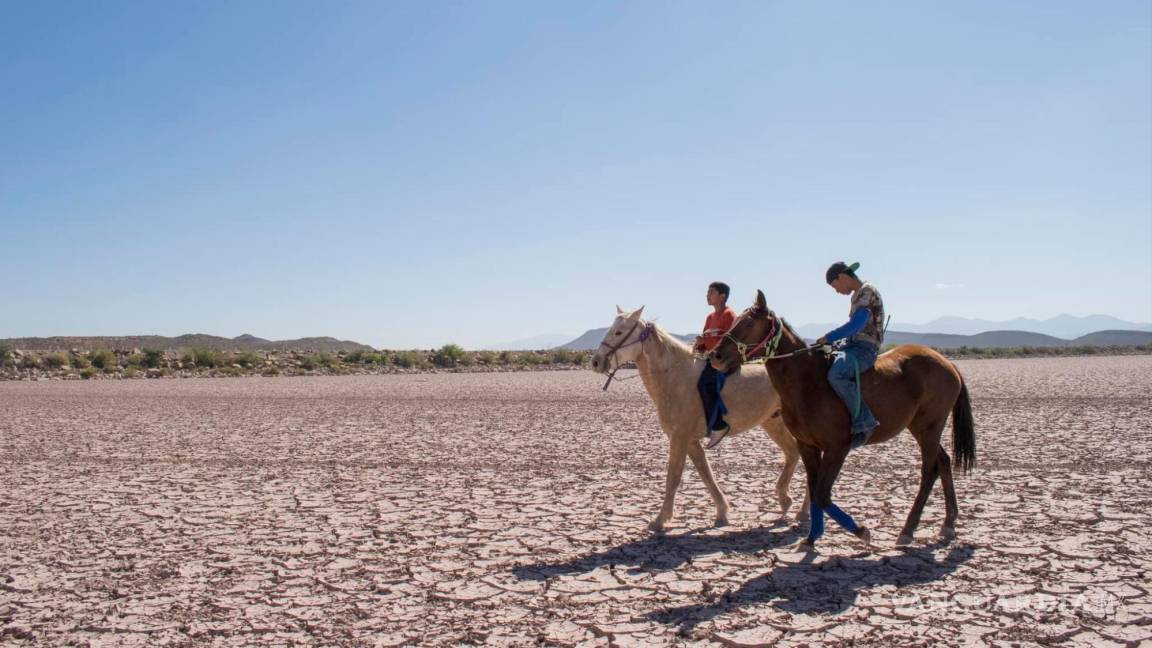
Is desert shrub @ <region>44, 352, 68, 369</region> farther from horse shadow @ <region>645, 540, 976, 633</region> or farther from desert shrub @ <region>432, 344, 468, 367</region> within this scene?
horse shadow @ <region>645, 540, 976, 633</region>

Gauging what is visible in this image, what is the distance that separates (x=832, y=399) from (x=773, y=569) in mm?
1280

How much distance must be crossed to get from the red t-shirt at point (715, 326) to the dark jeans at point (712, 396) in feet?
0.67

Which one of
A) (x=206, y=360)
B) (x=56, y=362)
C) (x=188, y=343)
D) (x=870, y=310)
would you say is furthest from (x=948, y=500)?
(x=188, y=343)

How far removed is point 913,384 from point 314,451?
8.64 meters

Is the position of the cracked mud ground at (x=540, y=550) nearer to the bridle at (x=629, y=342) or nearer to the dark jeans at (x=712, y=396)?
the dark jeans at (x=712, y=396)

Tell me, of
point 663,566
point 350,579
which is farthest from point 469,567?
point 663,566

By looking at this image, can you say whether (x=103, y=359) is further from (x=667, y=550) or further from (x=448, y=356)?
(x=667, y=550)

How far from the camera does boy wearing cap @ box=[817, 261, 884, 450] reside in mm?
5562

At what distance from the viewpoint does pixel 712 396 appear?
21.3 feet

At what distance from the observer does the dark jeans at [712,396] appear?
6.46 meters

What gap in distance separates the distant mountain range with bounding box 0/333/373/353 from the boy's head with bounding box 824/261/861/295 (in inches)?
2411

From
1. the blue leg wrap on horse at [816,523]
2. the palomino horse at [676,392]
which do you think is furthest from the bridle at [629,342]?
the blue leg wrap on horse at [816,523]

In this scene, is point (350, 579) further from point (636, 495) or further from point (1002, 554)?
point (1002, 554)

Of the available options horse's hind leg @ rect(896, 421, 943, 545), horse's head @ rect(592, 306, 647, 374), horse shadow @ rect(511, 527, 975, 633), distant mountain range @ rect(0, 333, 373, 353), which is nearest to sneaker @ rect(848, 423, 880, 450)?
horse's hind leg @ rect(896, 421, 943, 545)
